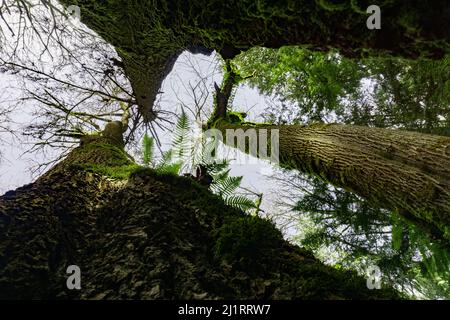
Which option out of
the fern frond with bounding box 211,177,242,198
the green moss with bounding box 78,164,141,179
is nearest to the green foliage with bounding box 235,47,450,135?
the fern frond with bounding box 211,177,242,198

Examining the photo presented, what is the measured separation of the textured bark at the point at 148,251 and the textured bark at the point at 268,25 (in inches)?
55.0

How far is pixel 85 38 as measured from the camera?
12.7 ft

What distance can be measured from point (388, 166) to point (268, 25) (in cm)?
158

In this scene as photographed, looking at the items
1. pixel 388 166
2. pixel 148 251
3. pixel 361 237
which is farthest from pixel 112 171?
pixel 361 237

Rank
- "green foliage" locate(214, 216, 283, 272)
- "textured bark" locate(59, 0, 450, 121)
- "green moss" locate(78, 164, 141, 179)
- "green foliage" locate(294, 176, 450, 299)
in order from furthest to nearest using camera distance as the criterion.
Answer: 1. "green foliage" locate(294, 176, 450, 299)
2. "green moss" locate(78, 164, 141, 179)
3. "textured bark" locate(59, 0, 450, 121)
4. "green foliage" locate(214, 216, 283, 272)

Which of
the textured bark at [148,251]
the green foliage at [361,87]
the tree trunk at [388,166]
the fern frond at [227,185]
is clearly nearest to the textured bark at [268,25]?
the tree trunk at [388,166]

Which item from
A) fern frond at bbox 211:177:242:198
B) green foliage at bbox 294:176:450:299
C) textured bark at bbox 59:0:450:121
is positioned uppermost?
textured bark at bbox 59:0:450:121

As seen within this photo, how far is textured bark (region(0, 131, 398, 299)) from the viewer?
1.49m

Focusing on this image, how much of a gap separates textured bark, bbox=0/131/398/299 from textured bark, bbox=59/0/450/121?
1.40 metres

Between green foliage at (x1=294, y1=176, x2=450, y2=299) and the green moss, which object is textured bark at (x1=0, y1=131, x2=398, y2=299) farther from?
green foliage at (x1=294, y1=176, x2=450, y2=299)

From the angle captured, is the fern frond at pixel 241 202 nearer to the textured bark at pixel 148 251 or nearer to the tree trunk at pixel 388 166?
the tree trunk at pixel 388 166

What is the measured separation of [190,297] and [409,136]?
2530 millimetres
